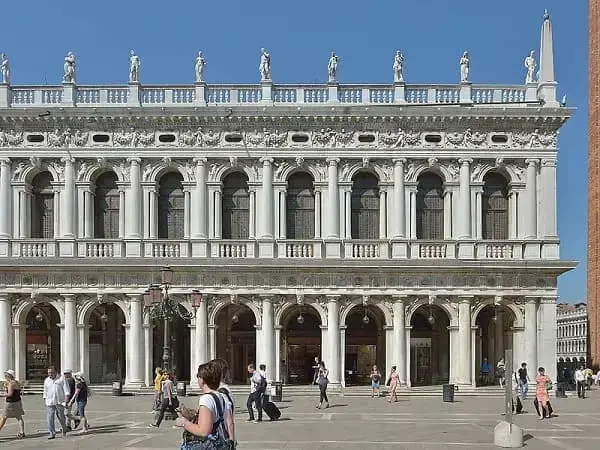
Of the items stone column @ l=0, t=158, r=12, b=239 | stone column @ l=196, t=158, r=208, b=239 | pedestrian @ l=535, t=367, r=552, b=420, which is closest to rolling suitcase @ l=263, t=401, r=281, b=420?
pedestrian @ l=535, t=367, r=552, b=420

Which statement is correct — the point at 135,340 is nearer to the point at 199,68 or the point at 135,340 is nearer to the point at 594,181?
the point at 199,68

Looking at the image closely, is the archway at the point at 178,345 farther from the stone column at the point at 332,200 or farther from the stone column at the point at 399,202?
the stone column at the point at 399,202

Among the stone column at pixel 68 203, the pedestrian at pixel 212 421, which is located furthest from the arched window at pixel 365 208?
the pedestrian at pixel 212 421

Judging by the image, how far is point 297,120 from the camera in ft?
136

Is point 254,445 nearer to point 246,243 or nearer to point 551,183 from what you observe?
point 246,243

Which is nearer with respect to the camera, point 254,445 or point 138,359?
point 254,445

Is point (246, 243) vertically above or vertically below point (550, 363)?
above

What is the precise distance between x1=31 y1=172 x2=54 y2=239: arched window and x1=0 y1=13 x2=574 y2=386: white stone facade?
0.07 m

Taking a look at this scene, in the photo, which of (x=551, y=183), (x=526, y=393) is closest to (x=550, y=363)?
(x=526, y=393)

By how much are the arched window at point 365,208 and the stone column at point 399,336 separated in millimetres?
3686

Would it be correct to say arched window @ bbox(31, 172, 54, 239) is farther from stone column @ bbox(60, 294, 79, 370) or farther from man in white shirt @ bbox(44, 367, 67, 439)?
man in white shirt @ bbox(44, 367, 67, 439)

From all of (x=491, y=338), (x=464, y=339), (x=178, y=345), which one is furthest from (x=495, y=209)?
(x=178, y=345)

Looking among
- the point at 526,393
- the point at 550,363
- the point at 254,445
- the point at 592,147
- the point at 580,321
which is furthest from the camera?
the point at 580,321

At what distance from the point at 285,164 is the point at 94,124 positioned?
8977mm
